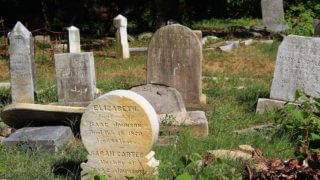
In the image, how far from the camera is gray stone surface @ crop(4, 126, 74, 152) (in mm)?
6633

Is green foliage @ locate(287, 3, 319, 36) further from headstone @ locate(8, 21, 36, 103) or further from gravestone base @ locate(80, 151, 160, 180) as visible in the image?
gravestone base @ locate(80, 151, 160, 180)

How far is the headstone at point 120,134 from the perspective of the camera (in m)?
5.21

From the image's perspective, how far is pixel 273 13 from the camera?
16.7m

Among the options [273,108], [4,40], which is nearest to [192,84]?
[273,108]

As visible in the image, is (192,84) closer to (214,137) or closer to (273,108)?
(273,108)

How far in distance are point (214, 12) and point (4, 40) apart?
8361 millimetres

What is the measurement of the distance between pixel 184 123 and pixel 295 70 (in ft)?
6.35

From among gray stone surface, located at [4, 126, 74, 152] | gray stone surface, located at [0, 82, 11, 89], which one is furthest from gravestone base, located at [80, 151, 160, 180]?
gray stone surface, located at [0, 82, 11, 89]

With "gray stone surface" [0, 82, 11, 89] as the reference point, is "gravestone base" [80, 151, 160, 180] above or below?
below

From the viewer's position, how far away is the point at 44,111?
6.96 metres

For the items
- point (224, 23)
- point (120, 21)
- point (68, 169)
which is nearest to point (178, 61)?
point (68, 169)

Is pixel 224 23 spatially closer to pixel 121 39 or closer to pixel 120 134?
pixel 121 39

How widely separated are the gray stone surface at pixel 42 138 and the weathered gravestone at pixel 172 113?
1.15m

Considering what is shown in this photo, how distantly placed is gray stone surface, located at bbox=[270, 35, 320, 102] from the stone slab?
295 cm
